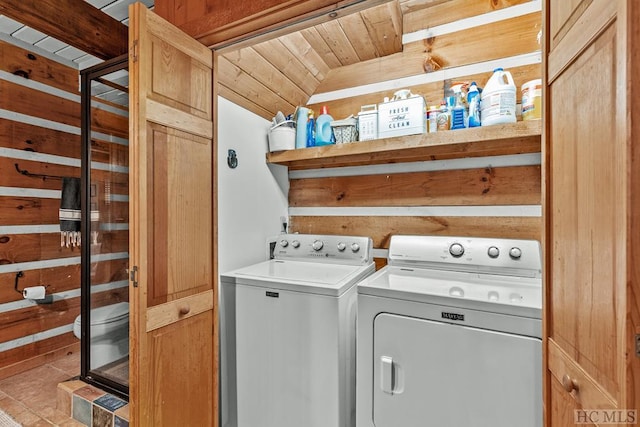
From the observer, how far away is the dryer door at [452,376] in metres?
1.20

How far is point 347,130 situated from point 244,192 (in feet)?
2.54

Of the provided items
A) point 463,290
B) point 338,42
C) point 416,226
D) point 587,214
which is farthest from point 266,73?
point 587,214

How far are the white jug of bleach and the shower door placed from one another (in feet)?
6.75

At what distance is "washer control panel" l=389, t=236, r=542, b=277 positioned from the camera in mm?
1636

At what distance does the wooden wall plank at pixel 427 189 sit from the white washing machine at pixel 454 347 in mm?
353

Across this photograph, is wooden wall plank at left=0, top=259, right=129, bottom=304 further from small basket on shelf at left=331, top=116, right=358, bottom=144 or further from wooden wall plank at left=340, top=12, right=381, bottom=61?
wooden wall plank at left=340, top=12, right=381, bottom=61

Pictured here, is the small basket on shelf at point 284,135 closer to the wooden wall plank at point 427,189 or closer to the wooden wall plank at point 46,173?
the wooden wall plank at point 427,189

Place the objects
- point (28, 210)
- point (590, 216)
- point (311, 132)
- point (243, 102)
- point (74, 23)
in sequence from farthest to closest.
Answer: point (28, 210) < point (311, 132) < point (243, 102) < point (74, 23) < point (590, 216)

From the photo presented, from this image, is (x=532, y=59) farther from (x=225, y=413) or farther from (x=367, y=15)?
(x=225, y=413)

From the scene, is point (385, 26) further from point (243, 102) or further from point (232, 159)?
point (232, 159)

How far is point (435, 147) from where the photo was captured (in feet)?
6.05

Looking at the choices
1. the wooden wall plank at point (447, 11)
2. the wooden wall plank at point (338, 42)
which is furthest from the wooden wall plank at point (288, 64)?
the wooden wall plank at point (447, 11)

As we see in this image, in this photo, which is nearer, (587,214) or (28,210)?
(587,214)

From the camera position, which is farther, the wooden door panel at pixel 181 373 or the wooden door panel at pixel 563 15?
the wooden door panel at pixel 181 373
